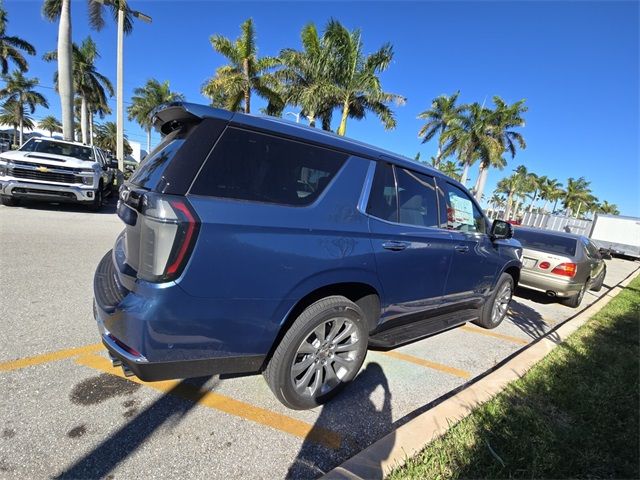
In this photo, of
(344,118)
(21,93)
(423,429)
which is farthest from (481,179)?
(21,93)

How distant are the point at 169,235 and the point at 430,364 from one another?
2.93 m

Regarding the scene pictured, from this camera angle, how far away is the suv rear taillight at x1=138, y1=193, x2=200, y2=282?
1865mm

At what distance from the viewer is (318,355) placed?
259cm

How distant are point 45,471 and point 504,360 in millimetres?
4157

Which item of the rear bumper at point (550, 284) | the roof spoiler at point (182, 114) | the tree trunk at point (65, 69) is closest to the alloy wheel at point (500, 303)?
the rear bumper at point (550, 284)

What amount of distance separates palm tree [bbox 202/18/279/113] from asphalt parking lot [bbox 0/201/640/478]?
1903 cm

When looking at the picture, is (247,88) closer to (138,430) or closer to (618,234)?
(138,430)

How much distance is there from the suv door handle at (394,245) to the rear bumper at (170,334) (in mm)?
1165

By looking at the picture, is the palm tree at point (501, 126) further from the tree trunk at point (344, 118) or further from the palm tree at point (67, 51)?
the palm tree at point (67, 51)

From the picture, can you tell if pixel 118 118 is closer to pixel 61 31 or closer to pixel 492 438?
pixel 61 31

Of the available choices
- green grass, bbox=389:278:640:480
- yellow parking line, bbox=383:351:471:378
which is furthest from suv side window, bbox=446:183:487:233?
green grass, bbox=389:278:640:480

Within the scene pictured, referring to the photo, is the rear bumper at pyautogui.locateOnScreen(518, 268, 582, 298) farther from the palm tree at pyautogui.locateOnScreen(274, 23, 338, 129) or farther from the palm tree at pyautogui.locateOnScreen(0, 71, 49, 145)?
the palm tree at pyautogui.locateOnScreen(0, 71, 49, 145)

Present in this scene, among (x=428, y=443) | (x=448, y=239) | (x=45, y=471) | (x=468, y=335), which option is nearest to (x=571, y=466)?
(x=428, y=443)

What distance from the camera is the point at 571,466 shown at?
2.30m
